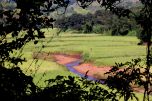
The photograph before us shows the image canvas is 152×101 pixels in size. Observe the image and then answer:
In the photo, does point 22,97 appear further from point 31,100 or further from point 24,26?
point 24,26

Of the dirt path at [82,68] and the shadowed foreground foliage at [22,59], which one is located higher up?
the shadowed foreground foliage at [22,59]

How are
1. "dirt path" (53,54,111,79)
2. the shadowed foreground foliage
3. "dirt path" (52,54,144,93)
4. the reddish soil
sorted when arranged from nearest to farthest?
the shadowed foreground foliage, "dirt path" (52,54,144,93), the reddish soil, "dirt path" (53,54,111,79)

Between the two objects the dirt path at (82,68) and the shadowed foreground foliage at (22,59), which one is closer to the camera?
the shadowed foreground foliage at (22,59)

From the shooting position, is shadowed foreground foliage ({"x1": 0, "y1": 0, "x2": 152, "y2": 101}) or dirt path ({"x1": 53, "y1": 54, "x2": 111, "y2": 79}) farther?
dirt path ({"x1": 53, "y1": 54, "x2": 111, "y2": 79})

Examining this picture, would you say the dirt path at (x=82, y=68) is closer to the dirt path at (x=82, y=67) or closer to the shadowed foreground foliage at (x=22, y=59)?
the dirt path at (x=82, y=67)

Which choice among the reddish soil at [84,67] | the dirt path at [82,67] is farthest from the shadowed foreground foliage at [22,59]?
the dirt path at [82,67]

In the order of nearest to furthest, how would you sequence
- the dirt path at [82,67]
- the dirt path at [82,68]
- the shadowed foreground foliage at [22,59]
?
1. the shadowed foreground foliage at [22,59]
2. the dirt path at [82,68]
3. the dirt path at [82,67]

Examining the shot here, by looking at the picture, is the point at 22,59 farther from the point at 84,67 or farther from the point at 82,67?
the point at 84,67

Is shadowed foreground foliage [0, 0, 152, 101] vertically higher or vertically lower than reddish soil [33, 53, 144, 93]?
higher

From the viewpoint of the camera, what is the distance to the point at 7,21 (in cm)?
551

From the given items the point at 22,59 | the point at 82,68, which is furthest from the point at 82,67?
the point at 22,59

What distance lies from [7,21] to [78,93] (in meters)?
1.74

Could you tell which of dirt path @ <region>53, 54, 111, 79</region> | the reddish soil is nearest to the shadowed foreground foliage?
the reddish soil

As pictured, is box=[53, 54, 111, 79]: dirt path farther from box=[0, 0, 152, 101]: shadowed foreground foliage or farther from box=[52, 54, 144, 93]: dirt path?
box=[0, 0, 152, 101]: shadowed foreground foliage
